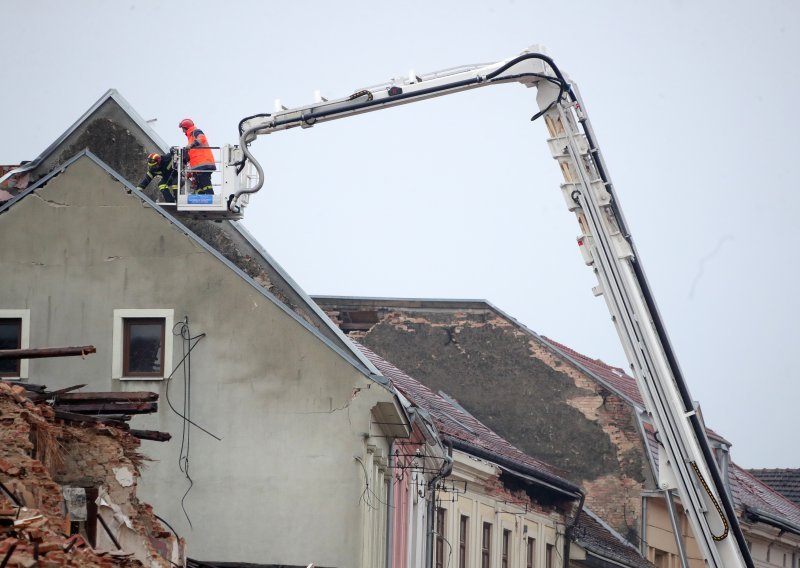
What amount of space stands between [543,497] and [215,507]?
11.4 m

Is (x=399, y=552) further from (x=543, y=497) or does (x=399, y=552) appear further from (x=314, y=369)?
(x=543, y=497)

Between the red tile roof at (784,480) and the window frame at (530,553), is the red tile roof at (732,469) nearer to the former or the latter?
the red tile roof at (784,480)

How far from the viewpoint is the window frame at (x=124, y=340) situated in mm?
24922

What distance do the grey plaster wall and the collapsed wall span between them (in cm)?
457

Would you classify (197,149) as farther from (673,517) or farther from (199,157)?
(673,517)

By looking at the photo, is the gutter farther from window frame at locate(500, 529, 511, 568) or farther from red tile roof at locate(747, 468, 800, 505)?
red tile roof at locate(747, 468, 800, 505)

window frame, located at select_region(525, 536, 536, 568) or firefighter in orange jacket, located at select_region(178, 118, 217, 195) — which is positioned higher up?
firefighter in orange jacket, located at select_region(178, 118, 217, 195)

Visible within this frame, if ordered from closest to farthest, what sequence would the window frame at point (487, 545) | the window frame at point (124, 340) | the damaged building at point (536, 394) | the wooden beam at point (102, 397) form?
the wooden beam at point (102, 397) → the window frame at point (124, 340) → the window frame at point (487, 545) → the damaged building at point (536, 394)

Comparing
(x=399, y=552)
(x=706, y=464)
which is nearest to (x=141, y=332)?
(x=399, y=552)

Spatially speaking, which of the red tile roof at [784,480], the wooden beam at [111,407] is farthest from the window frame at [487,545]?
the red tile roof at [784,480]

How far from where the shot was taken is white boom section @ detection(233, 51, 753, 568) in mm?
25125

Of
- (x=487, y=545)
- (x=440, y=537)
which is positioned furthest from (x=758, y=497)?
(x=440, y=537)

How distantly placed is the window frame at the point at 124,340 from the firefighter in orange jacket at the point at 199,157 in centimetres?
246

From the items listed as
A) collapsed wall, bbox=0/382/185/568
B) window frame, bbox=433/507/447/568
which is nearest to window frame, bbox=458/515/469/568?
window frame, bbox=433/507/447/568
